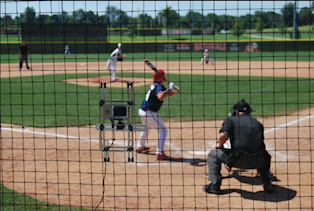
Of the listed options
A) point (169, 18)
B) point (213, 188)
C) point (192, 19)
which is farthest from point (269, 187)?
point (192, 19)

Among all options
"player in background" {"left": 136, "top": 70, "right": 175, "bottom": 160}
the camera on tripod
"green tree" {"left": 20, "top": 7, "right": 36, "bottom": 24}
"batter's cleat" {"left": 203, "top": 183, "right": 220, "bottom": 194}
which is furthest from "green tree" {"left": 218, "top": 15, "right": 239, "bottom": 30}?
"green tree" {"left": 20, "top": 7, "right": 36, "bottom": 24}

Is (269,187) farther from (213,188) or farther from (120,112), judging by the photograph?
(120,112)

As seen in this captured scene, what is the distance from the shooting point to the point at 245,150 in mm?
5562

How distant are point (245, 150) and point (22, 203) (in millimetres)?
3381

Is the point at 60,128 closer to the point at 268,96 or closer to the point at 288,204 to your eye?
the point at 288,204

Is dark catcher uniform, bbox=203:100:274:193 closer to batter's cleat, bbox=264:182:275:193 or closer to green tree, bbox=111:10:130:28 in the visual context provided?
batter's cleat, bbox=264:182:275:193

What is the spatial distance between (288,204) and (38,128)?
6768 mm

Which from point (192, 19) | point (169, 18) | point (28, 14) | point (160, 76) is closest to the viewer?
point (28, 14)

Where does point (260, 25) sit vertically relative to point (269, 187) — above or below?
above

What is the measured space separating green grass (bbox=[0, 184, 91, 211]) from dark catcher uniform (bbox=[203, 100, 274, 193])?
227cm

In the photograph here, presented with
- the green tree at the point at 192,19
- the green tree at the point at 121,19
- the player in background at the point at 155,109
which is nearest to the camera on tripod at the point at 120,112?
the green tree at the point at 121,19

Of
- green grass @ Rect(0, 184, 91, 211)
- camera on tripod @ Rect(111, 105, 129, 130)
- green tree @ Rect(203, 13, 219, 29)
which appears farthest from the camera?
green tree @ Rect(203, 13, 219, 29)

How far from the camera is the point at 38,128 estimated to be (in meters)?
9.70

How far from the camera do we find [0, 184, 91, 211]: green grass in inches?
201
